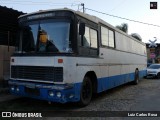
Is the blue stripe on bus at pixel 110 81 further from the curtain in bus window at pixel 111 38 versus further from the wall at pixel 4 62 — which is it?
the wall at pixel 4 62

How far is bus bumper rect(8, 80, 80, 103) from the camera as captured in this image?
8.21 metres

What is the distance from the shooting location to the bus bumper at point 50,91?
821cm

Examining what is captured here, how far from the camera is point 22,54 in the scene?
30.4 feet

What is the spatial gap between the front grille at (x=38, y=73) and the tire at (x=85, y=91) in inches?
49.8

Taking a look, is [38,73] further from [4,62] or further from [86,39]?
[4,62]

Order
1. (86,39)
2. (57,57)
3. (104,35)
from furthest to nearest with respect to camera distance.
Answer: (104,35)
(86,39)
(57,57)

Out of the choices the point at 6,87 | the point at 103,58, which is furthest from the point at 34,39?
the point at 6,87

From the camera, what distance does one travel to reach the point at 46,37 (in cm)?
880

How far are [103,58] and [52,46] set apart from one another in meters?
3.21

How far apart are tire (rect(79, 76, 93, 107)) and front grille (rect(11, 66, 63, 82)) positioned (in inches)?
49.8

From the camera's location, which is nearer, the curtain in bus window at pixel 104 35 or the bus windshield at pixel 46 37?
the bus windshield at pixel 46 37

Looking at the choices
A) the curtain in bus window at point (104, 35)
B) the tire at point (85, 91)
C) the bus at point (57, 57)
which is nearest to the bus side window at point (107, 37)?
the curtain in bus window at point (104, 35)

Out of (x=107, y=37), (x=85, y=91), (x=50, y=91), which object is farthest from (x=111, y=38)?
(x=50, y=91)

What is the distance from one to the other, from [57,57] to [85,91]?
191cm
